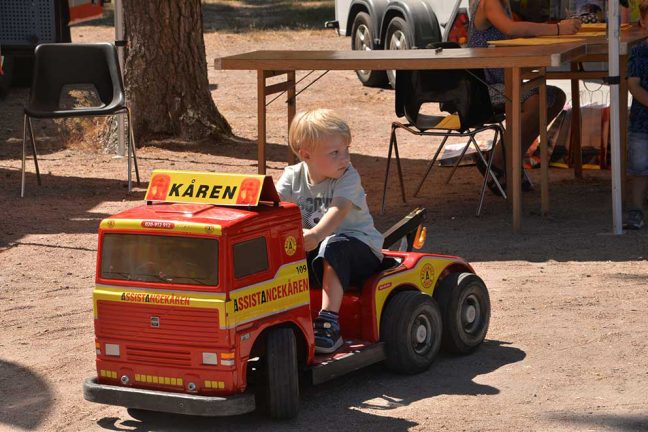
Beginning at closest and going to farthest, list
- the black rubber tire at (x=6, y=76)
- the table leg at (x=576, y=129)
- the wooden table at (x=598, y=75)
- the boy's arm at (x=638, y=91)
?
the boy's arm at (x=638, y=91), the wooden table at (x=598, y=75), the table leg at (x=576, y=129), the black rubber tire at (x=6, y=76)

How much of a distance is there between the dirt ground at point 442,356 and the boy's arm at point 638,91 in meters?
0.82

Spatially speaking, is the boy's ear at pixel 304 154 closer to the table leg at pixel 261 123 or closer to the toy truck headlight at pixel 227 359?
the toy truck headlight at pixel 227 359

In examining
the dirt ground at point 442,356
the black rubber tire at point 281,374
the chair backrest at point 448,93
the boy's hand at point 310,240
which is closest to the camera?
the black rubber tire at point 281,374

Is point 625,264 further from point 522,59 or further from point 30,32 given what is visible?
point 30,32

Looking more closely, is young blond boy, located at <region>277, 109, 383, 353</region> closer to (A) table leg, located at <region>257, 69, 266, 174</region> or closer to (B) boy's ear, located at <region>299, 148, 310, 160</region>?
(B) boy's ear, located at <region>299, 148, 310, 160</region>

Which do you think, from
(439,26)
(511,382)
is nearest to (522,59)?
(511,382)

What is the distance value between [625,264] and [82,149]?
6060 millimetres

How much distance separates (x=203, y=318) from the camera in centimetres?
422

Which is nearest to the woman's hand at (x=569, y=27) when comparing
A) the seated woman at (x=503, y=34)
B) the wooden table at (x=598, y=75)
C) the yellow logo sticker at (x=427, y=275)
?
the seated woman at (x=503, y=34)

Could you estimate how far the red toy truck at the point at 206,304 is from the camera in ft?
13.8

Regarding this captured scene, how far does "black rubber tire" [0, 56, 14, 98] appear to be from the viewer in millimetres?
13961

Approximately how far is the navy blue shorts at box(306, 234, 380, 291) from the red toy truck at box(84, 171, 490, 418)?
0.16m

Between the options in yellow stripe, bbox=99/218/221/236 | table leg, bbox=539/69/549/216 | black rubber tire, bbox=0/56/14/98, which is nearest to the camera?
yellow stripe, bbox=99/218/221/236

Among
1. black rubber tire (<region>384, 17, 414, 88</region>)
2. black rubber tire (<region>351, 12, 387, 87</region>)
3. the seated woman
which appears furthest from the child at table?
black rubber tire (<region>351, 12, 387, 87</region>)
